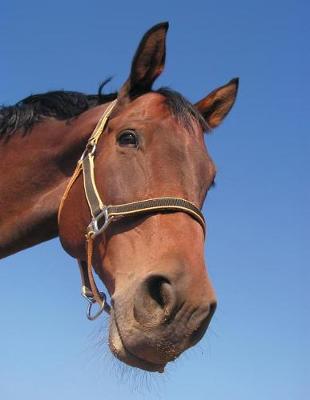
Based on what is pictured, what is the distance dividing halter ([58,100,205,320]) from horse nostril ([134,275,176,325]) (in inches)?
26.0

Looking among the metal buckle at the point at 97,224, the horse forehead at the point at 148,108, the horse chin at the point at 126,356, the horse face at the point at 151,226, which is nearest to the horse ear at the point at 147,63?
the horse face at the point at 151,226

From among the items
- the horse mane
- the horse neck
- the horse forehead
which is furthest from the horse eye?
the horse mane

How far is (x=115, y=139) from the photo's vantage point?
218 inches

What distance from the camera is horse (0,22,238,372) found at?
436 centimetres

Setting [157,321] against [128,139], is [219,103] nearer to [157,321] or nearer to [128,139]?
[128,139]

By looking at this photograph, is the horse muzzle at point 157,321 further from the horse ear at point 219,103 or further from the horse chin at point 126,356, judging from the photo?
the horse ear at point 219,103

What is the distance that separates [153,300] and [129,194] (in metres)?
1.06

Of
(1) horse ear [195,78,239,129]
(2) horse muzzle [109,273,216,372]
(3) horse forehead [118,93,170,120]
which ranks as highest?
(3) horse forehead [118,93,170,120]

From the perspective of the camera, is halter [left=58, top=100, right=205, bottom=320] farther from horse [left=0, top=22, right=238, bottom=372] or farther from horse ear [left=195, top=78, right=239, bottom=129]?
horse ear [left=195, top=78, right=239, bottom=129]

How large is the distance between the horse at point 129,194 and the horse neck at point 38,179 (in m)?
0.01

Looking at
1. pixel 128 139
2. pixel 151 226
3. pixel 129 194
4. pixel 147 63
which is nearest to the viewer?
pixel 151 226

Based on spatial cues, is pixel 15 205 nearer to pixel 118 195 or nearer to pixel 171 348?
pixel 118 195

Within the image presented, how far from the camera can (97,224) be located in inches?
204

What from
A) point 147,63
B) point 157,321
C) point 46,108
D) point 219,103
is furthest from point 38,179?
point 157,321
